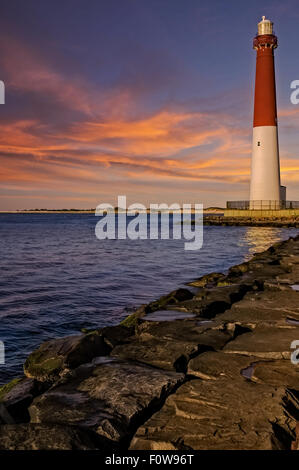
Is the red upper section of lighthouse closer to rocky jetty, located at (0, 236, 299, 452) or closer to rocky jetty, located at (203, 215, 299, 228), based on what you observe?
rocky jetty, located at (203, 215, 299, 228)

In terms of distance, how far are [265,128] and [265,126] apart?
0.56 feet

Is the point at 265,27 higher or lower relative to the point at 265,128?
higher

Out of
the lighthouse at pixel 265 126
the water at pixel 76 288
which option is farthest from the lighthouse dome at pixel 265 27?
the water at pixel 76 288

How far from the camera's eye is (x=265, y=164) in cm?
3581

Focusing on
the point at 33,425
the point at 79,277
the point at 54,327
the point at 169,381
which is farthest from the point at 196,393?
the point at 79,277

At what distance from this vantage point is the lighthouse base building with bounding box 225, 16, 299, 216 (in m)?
33.2

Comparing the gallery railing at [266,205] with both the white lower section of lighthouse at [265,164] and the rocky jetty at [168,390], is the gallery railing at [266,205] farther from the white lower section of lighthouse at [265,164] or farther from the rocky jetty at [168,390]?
the rocky jetty at [168,390]

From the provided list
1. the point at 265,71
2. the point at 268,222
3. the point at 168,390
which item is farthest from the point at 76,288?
the point at 268,222

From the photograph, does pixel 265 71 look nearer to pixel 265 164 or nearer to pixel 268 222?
pixel 265 164

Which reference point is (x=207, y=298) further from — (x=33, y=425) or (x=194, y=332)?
(x=33, y=425)

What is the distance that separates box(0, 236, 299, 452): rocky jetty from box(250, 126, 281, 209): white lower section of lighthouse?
32.0 meters

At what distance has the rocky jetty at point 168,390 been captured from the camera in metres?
2.40

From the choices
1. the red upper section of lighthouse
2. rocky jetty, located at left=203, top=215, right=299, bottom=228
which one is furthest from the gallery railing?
the red upper section of lighthouse

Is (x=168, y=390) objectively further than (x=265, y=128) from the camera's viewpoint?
No
